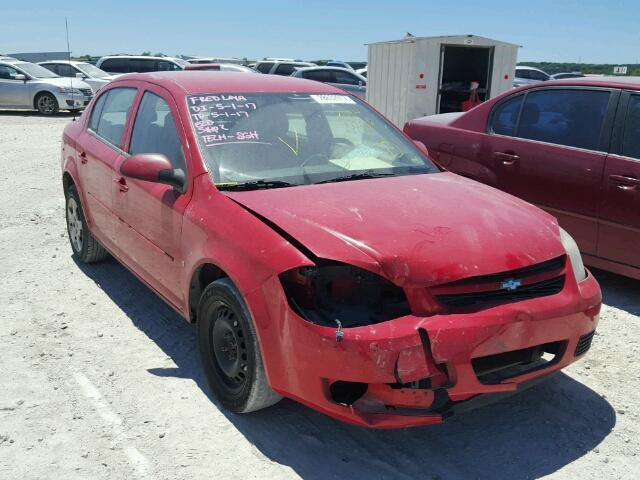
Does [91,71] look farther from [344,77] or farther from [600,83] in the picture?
[600,83]

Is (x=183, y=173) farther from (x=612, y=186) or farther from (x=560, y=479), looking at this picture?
(x=612, y=186)

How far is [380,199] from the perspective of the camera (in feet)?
10.9

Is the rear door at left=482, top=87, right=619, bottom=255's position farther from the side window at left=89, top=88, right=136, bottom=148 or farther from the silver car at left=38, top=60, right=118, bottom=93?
the silver car at left=38, top=60, right=118, bottom=93

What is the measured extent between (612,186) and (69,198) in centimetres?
448

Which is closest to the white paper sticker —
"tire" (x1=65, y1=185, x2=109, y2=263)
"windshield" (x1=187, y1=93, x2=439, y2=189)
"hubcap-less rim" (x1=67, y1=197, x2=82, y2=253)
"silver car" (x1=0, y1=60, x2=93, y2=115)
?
"windshield" (x1=187, y1=93, x2=439, y2=189)

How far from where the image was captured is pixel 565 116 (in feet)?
17.5

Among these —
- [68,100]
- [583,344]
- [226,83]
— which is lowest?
[68,100]

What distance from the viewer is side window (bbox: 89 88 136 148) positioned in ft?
15.2

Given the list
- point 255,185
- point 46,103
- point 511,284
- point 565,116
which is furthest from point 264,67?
point 511,284

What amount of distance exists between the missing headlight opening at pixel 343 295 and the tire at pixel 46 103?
1874cm

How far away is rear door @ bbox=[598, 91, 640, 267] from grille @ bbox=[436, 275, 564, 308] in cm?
200

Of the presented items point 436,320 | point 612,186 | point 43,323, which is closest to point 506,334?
point 436,320

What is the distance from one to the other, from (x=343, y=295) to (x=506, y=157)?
10.7 ft

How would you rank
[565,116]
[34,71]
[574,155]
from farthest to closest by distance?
[34,71]
[565,116]
[574,155]
